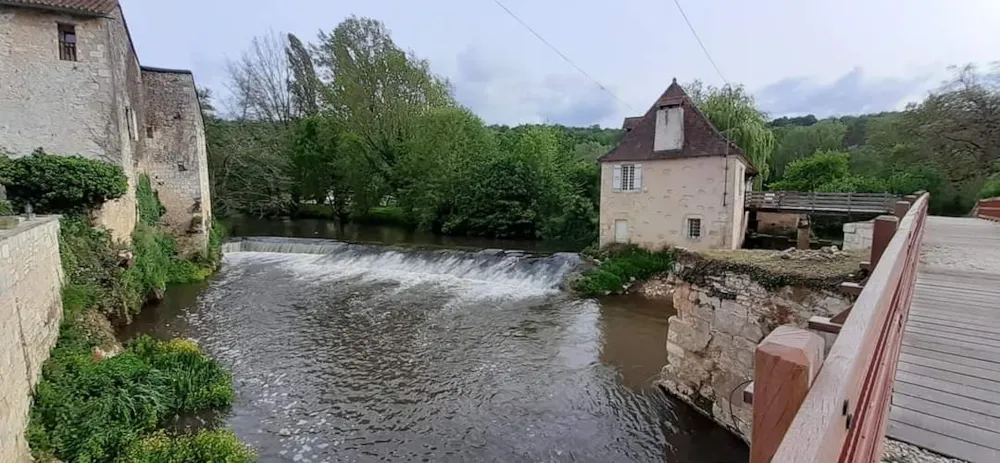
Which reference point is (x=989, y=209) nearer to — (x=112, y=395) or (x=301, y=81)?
(x=112, y=395)

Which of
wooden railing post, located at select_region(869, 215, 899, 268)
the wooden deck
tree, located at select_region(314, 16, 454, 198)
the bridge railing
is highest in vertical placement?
tree, located at select_region(314, 16, 454, 198)

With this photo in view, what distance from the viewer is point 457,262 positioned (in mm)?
16594

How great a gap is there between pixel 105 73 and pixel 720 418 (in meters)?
14.6

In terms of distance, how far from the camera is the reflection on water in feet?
74.3

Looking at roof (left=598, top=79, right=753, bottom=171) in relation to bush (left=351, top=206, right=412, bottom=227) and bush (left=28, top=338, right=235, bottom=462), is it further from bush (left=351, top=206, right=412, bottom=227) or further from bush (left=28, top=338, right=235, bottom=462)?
bush (left=351, top=206, right=412, bottom=227)

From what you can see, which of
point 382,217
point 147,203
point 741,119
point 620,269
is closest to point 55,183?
point 147,203

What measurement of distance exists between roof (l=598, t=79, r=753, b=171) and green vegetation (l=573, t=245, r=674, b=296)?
328 cm

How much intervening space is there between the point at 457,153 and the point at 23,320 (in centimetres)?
2275

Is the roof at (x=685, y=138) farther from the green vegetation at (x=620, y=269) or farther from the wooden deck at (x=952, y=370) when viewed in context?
the wooden deck at (x=952, y=370)

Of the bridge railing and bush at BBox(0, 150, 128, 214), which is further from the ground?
bush at BBox(0, 150, 128, 214)

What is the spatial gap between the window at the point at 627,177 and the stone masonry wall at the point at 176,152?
14565 mm

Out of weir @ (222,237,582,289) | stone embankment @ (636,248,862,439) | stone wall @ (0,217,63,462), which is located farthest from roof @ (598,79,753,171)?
stone wall @ (0,217,63,462)

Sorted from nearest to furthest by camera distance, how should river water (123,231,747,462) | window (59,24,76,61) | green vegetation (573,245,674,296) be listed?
river water (123,231,747,462)
window (59,24,76,61)
green vegetation (573,245,674,296)

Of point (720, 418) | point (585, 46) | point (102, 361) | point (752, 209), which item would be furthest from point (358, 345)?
point (752, 209)
